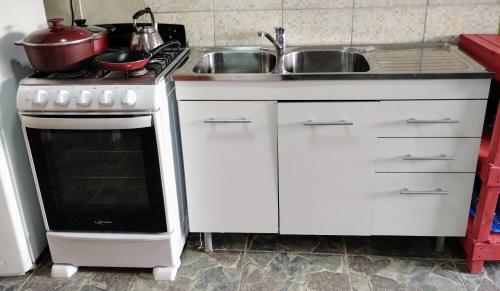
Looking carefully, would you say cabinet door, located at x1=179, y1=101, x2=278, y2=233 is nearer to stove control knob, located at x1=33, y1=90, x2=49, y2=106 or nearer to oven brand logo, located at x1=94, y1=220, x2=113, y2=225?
oven brand logo, located at x1=94, y1=220, x2=113, y2=225

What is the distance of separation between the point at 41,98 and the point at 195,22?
87cm

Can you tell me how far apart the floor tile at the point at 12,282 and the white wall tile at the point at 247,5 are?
4.97 ft

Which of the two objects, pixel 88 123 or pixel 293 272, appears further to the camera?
pixel 293 272

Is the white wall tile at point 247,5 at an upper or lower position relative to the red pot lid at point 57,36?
upper

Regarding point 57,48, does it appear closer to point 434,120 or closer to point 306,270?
point 306,270

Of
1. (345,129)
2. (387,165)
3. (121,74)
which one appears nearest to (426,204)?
(387,165)

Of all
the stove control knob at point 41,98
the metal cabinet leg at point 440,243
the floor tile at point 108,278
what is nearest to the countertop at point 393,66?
the stove control knob at point 41,98

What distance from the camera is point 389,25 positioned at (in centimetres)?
225

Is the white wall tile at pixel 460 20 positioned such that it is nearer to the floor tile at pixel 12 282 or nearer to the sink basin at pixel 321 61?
the sink basin at pixel 321 61

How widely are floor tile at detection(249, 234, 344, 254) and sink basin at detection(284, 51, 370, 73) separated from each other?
805 millimetres

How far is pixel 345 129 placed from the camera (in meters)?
1.89

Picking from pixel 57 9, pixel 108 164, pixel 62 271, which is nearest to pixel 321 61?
pixel 108 164

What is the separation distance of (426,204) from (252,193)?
0.73 metres

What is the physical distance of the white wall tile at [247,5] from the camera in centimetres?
226
